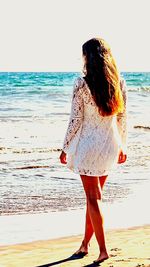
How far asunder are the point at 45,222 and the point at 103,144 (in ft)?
6.60

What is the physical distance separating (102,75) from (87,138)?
0.48 meters

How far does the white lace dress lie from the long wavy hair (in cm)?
6

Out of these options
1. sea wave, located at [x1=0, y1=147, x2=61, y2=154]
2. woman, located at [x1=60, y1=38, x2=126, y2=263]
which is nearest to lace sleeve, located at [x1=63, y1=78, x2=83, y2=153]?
woman, located at [x1=60, y1=38, x2=126, y2=263]

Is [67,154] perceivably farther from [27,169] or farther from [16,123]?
[16,123]

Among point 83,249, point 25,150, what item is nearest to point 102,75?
point 83,249

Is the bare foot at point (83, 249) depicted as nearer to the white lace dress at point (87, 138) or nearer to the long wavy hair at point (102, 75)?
the white lace dress at point (87, 138)

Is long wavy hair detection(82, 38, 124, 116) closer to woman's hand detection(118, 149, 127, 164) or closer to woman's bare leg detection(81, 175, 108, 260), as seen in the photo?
woman's hand detection(118, 149, 127, 164)

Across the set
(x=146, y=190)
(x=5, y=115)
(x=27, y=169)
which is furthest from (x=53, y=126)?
(x=146, y=190)

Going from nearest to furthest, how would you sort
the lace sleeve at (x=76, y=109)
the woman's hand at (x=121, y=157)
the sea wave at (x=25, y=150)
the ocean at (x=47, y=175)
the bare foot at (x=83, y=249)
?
the lace sleeve at (x=76, y=109)
the woman's hand at (x=121, y=157)
the bare foot at (x=83, y=249)
the ocean at (x=47, y=175)
the sea wave at (x=25, y=150)

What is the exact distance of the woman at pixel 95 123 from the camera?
4871mm

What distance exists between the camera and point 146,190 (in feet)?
28.1

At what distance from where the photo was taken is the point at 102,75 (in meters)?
4.87

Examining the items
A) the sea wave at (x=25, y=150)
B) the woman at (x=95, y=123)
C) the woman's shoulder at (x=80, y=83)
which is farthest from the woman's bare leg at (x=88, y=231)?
the sea wave at (x=25, y=150)

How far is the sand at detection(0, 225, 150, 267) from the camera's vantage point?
204 inches
